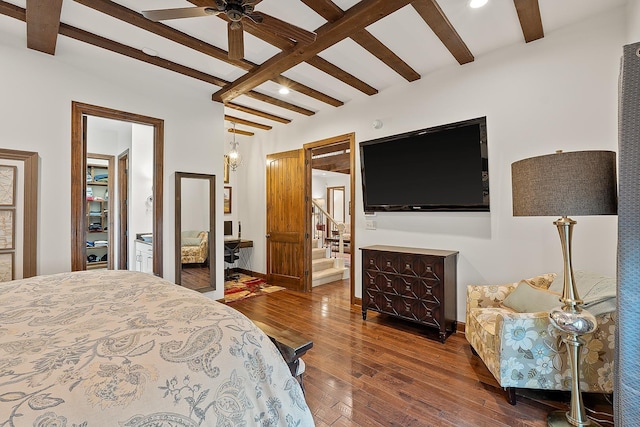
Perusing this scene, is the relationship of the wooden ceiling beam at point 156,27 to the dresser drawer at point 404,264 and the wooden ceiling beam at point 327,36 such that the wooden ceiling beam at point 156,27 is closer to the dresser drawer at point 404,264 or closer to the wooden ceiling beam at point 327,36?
the wooden ceiling beam at point 327,36

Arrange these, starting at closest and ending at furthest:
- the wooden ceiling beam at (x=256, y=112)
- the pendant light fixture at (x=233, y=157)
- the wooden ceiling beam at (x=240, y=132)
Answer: the wooden ceiling beam at (x=256, y=112)
the pendant light fixture at (x=233, y=157)
the wooden ceiling beam at (x=240, y=132)

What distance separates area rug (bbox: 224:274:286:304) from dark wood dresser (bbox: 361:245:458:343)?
1930mm

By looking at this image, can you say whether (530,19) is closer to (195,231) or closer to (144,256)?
(195,231)

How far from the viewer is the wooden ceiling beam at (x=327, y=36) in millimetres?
2109

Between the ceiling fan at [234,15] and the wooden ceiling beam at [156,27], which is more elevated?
the wooden ceiling beam at [156,27]

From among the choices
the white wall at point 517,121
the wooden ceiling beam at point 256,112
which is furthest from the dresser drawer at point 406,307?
the wooden ceiling beam at point 256,112

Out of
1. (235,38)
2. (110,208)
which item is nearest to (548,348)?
(235,38)

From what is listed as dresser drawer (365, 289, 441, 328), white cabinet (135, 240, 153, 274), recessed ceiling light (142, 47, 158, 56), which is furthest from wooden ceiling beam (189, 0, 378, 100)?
white cabinet (135, 240, 153, 274)

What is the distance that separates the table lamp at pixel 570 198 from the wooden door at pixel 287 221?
3367mm

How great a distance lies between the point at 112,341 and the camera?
96 cm

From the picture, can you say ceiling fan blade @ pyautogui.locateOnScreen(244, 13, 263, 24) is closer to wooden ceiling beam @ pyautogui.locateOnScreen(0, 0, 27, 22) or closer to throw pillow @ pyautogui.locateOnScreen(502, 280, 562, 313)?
wooden ceiling beam @ pyautogui.locateOnScreen(0, 0, 27, 22)

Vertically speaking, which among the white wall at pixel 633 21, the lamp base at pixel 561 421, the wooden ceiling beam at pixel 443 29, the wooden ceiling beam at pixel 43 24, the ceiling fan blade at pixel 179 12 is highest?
the wooden ceiling beam at pixel 443 29

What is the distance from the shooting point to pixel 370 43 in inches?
105

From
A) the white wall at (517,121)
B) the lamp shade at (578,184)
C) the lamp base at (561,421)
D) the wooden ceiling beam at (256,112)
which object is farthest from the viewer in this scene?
the wooden ceiling beam at (256,112)
